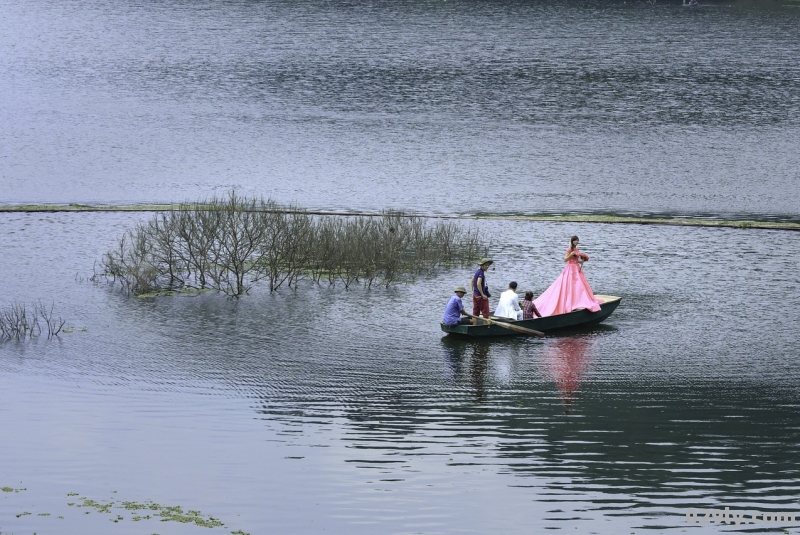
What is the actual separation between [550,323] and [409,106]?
61.0 m

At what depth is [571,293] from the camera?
3206 centimetres

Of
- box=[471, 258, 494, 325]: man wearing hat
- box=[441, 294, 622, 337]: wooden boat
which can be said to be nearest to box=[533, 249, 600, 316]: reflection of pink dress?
box=[441, 294, 622, 337]: wooden boat

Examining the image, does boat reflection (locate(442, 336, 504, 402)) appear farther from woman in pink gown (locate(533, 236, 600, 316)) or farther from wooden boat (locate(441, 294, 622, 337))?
woman in pink gown (locate(533, 236, 600, 316))

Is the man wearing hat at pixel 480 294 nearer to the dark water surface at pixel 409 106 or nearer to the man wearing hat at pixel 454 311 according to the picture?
the man wearing hat at pixel 454 311

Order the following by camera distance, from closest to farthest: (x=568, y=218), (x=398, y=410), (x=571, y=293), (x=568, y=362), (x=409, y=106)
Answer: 1. (x=398, y=410)
2. (x=568, y=362)
3. (x=571, y=293)
4. (x=568, y=218)
5. (x=409, y=106)

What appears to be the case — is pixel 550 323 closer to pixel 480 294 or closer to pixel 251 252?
pixel 480 294

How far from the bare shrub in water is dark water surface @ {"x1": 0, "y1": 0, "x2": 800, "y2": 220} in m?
16.5

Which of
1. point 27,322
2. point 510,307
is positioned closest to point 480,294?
point 510,307

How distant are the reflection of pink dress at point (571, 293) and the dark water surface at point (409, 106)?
909 inches

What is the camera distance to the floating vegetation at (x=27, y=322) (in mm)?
30406

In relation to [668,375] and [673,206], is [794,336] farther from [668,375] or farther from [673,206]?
[673,206]

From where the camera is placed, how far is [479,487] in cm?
1917

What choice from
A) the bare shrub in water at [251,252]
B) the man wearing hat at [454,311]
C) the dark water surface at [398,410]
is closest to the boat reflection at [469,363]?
the dark water surface at [398,410]

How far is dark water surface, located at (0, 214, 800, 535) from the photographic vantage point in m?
18.4
